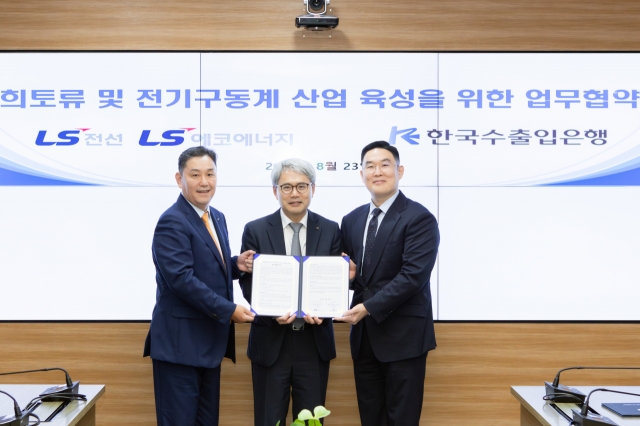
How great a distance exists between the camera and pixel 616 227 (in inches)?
146

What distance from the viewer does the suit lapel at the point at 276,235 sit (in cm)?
289

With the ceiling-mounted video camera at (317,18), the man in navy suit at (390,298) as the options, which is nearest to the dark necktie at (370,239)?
the man in navy suit at (390,298)

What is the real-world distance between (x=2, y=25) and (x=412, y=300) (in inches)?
119

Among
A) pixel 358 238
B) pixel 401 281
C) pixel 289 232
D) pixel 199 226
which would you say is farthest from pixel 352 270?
pixel 199 226

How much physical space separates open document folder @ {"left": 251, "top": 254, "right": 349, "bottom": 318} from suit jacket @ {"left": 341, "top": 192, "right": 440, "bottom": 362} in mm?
170

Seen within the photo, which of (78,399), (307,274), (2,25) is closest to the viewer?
(78,399)

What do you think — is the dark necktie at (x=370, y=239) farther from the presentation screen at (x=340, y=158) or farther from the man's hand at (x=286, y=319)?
the presentation screen at (x=340, y=158)

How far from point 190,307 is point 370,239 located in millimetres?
973

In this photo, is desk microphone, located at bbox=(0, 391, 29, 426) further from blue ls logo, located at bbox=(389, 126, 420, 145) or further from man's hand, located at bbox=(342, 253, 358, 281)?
blue ls logo, located at bbox=(389, 126, 420, 145)

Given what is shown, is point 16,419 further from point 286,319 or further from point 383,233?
point 383,233

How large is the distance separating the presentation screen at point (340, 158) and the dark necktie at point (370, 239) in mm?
629

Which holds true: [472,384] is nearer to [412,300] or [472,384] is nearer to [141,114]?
[412,300]

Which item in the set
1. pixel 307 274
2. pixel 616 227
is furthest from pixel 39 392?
pixel 616 227

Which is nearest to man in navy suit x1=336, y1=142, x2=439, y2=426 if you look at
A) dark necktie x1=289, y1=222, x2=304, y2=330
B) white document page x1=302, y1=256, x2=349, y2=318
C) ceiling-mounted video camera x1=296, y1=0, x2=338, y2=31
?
white document page x1=302, y1=256, x2=349, y2=318
